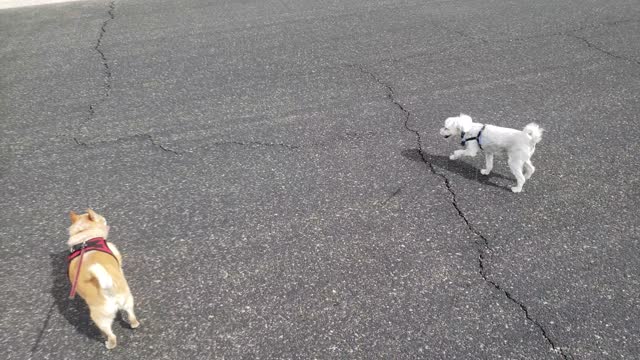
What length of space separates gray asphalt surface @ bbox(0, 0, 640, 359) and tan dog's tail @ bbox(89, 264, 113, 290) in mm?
553

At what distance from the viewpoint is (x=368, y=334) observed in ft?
9.43

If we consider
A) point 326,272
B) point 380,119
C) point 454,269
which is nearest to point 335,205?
point 326,272

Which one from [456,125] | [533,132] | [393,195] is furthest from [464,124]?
[393,195]

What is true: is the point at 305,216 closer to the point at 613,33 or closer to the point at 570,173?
the point at 570,173

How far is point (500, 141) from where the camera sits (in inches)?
154

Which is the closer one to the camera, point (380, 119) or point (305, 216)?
point (305, 216)

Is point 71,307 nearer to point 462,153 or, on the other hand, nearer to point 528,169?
point 462,153

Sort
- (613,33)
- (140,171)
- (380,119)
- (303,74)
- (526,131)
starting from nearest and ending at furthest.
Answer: (526,131) → (140,171) → (380,119) → (303,74) → (613,33)

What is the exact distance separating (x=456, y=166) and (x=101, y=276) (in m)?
3.24

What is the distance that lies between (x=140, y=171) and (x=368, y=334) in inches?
104

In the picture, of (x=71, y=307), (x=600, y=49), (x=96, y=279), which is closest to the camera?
(x=96, y=279)

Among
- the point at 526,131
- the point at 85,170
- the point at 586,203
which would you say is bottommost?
the point at 586,203

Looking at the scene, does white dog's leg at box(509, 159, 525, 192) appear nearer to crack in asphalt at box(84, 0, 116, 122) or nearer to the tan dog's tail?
the tan dog's tail

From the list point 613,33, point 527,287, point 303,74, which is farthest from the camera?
point 613,33
